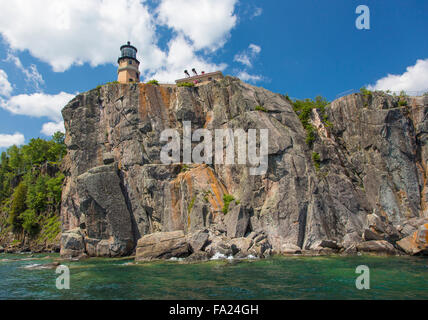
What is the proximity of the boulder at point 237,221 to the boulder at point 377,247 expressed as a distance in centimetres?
1170

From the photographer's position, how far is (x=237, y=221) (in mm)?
31656

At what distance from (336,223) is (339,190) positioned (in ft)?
13.6

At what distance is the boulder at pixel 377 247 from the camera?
1060 inches

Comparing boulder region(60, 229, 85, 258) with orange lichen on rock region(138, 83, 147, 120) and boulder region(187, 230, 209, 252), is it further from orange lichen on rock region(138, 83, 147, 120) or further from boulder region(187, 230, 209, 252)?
orange lichen on rock region(138, 83, 147, 120)

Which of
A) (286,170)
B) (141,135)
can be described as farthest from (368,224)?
(141,135)

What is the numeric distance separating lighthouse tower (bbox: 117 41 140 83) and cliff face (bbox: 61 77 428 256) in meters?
14.2

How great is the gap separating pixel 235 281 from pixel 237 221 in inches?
566

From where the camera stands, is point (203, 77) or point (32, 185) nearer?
point (203, 77)

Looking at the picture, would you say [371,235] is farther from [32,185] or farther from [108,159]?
[32,185]

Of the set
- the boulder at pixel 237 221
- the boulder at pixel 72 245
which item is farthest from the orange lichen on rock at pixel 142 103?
the boulder at pixel 237 221

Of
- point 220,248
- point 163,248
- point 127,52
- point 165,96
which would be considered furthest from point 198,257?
point 127,52

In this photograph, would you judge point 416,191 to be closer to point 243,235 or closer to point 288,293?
point 243,235

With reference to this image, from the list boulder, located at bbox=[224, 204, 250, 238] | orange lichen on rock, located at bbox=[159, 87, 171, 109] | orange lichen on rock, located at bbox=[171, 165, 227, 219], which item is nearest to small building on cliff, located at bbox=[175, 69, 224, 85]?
orange lichen on rock, located at bbox=[159, 87, 171, 109]
